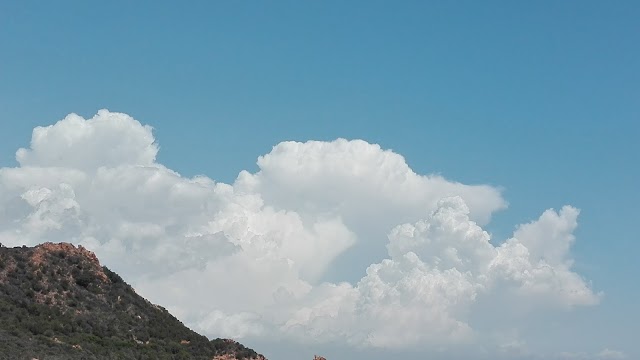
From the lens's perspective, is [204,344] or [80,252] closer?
[204,344]

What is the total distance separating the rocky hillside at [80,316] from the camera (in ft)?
217

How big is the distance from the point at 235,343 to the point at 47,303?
868 inches

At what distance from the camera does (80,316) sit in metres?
76.7

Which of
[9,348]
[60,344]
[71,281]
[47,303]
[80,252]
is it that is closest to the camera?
[9,348]

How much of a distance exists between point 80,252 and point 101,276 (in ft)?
17.4

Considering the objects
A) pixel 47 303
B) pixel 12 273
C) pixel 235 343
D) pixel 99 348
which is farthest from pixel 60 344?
pixel 235 343

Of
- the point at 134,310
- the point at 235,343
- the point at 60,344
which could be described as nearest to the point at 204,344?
the point at 235,343

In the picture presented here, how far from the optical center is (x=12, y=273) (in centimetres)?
8044

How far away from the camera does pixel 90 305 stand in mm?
80938

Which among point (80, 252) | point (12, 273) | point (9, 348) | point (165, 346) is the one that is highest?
point (80, 252)

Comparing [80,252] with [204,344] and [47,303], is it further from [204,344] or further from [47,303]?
[204,344]

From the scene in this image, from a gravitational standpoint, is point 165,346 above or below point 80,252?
below

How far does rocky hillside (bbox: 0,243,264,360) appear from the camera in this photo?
217 ft

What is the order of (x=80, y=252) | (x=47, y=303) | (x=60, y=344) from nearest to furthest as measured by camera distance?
(x=60, y=344) < (x=47, y=303) < (x=80, y=252)
